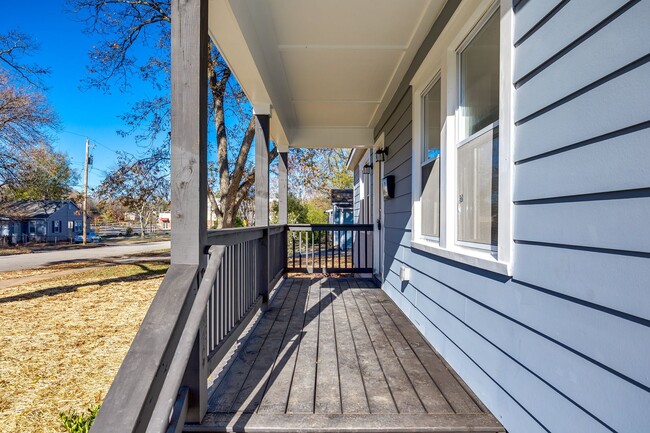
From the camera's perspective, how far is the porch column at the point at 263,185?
391cm

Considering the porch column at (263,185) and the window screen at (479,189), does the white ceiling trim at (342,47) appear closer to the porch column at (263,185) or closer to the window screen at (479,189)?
the porch column at (263,185)

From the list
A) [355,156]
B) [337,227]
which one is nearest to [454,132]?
[337,227]

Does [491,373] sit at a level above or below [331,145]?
below

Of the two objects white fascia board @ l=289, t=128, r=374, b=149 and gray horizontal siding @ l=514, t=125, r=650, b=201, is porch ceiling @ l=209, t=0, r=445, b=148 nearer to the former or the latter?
white fascia board @ l=289, t=128, r=374, b=149

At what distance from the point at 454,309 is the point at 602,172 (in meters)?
1.44

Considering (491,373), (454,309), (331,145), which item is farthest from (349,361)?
(331,145)

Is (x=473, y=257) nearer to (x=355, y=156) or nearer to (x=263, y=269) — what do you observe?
(x=263, y=269)

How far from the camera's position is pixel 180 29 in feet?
5.50

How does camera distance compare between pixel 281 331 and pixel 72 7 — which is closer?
pixel 281 331

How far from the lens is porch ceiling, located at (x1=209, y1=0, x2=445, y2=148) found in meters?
2.54

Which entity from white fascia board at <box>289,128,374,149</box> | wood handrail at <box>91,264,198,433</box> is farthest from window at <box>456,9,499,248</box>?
white fascia board at <box>289,128,374,149</box>

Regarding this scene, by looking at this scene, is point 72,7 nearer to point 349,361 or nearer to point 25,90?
point 25,90

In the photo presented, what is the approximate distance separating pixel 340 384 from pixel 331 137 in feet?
15.4

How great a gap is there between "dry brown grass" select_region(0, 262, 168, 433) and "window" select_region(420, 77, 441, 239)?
9.80 feet
